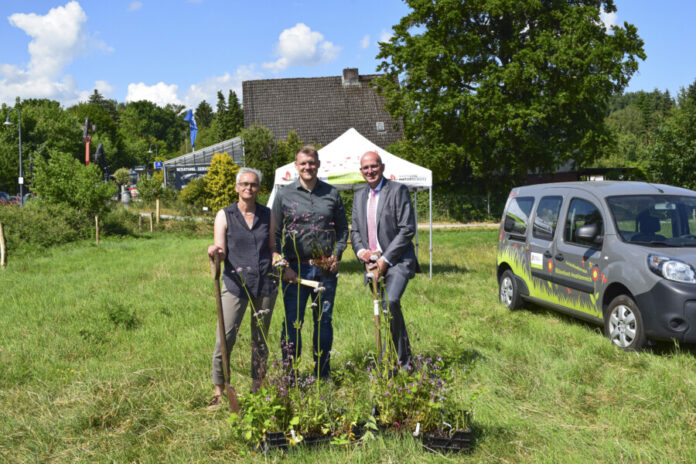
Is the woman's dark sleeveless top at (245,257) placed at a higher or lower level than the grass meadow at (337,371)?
higher

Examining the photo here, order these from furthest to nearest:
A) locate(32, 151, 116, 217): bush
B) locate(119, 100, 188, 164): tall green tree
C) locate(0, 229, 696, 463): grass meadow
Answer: locate(119, 100, 188, 164): tall green tree → locate(32, 151, 116, 217): bush → locate(0, 229, 696, 463): grass meadow

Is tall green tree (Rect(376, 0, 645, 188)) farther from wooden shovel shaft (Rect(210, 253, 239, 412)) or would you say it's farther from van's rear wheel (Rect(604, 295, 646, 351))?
wooden shovel shaft (Rect(210, 253, 239, 412))

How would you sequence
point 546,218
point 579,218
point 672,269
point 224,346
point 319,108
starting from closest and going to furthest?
point 224,346
point 672,269
point 579,218
point 546,218
point 319,108

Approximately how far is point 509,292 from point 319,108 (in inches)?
1703

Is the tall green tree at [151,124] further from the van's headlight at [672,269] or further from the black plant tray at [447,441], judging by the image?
the black plant tray at [447,441]

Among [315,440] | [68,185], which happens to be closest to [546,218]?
[315,440]

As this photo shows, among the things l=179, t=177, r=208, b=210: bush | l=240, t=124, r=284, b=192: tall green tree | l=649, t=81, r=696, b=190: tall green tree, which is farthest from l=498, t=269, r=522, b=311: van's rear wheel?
l=240, t=124, r=284, b=192: tall green tree

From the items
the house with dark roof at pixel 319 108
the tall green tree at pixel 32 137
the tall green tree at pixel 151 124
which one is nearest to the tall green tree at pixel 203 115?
the tall green tree at pixel 151 124

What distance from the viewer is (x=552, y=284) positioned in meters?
8.02

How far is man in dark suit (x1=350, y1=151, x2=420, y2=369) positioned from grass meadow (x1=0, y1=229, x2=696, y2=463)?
515mm

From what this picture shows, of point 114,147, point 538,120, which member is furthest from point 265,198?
point 114,147

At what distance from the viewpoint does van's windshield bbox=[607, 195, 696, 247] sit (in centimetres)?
661

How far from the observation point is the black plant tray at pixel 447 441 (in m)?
3.83

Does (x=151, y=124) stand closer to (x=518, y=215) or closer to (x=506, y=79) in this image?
(x=506, y=79)
